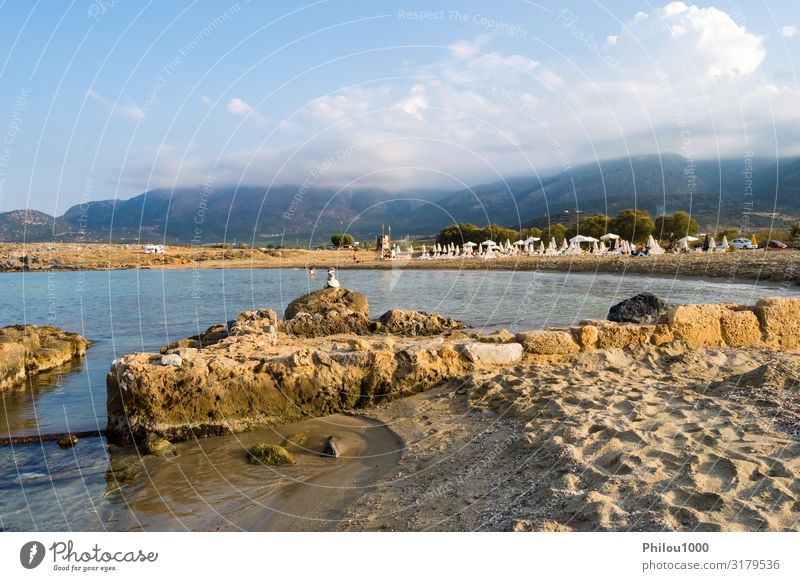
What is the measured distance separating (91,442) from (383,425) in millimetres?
4644

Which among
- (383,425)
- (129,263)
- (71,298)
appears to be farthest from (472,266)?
(383,425)

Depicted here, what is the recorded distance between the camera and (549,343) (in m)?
9.48

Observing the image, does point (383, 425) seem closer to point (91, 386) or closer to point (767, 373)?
point (767, 373)

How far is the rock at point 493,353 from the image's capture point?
913cm

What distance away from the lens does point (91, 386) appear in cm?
1275

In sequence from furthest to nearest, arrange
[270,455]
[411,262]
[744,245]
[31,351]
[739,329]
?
[411,262]
[744,245]
[31,351]
[739,329]
[270,455]

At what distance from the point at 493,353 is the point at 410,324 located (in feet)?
22.0

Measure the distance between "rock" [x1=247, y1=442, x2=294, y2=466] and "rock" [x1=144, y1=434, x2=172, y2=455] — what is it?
133 centimetres

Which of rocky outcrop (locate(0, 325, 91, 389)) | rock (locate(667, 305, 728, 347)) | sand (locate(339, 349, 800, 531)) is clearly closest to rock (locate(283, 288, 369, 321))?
rocky outcrop (locate(0, 325, 91, 389))

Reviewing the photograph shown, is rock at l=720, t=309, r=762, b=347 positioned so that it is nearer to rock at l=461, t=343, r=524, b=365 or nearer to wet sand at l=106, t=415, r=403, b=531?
rock at l=461, t=343, r=524, b=365

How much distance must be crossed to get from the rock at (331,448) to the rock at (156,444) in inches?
91.3

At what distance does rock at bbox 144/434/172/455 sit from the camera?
7555 mm

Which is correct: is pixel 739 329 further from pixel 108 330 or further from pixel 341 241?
pixel 341 241

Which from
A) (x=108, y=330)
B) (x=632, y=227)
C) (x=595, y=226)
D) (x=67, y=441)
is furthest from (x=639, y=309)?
(x=595, y=226)
